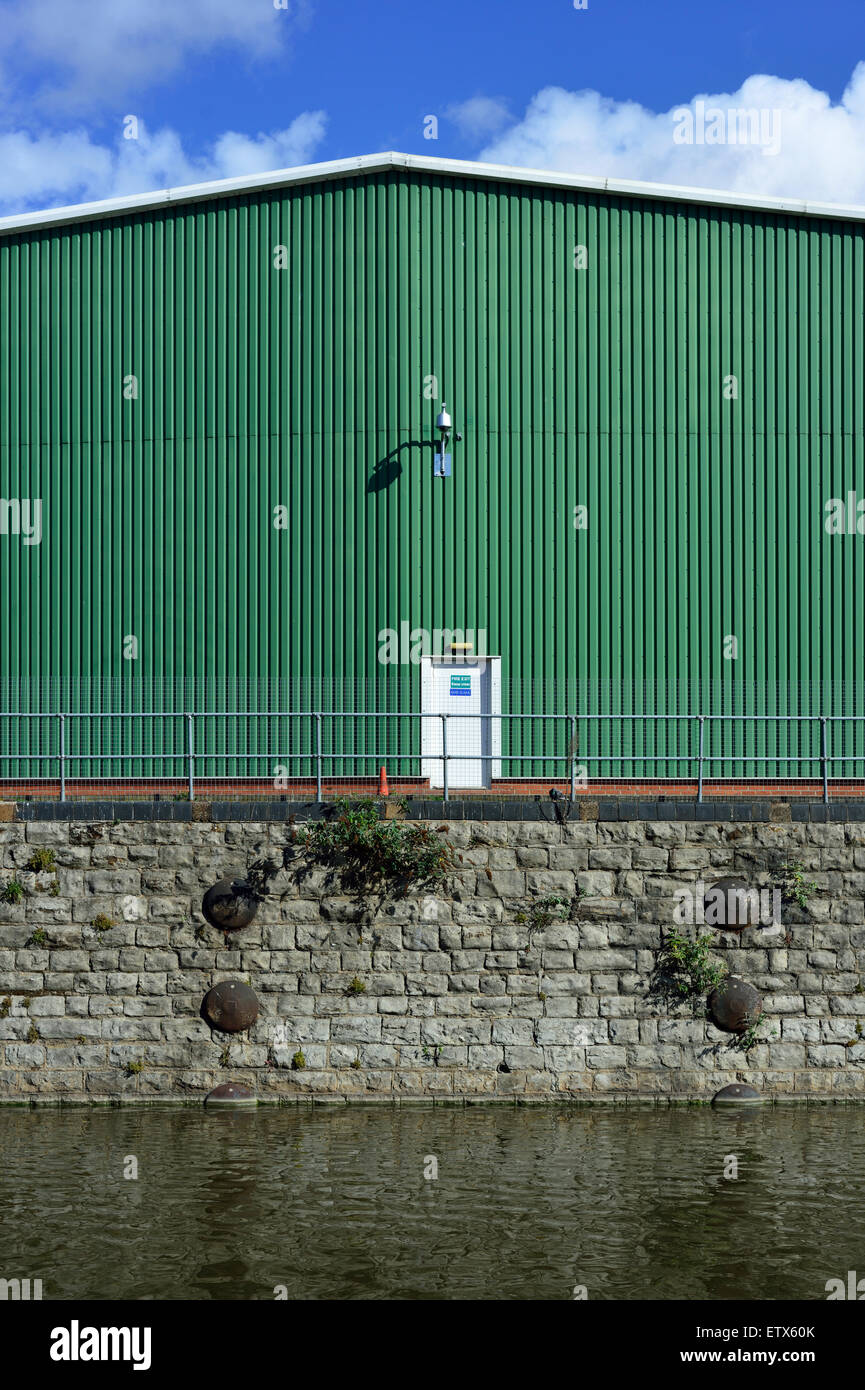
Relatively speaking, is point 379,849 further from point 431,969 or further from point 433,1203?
point 433,1203

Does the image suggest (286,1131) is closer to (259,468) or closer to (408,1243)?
(408,1243)

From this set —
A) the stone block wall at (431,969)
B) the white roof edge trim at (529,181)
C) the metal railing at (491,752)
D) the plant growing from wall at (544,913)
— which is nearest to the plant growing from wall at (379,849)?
the stone block wall at (431,969)

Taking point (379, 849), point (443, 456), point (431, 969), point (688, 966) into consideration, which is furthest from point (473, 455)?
point (688, 966)

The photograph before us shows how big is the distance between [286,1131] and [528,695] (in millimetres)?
8857

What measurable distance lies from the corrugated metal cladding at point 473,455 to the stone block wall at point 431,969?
18.0ft

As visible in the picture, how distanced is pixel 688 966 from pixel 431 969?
9.34 feet

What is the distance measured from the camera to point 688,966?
14516 millimetres

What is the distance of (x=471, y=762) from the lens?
2034 cm

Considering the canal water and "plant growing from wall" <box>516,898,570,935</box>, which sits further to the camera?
"plant growing from wall" <box>516,898,570,935</box>

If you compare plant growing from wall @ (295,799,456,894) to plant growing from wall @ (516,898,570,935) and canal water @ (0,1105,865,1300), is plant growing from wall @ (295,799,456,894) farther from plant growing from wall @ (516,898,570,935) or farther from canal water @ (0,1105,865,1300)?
canal water @ (0,1105,865,1300)

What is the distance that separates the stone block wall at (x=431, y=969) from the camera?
14.4 metres

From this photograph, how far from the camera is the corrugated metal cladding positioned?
66.8 ft

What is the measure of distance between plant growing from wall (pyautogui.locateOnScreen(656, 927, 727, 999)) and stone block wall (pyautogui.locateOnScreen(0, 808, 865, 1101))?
0.14m

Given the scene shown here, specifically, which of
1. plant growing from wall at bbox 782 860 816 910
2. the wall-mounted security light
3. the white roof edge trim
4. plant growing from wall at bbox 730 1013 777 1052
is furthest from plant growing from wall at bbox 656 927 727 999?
the white roof edge trim
